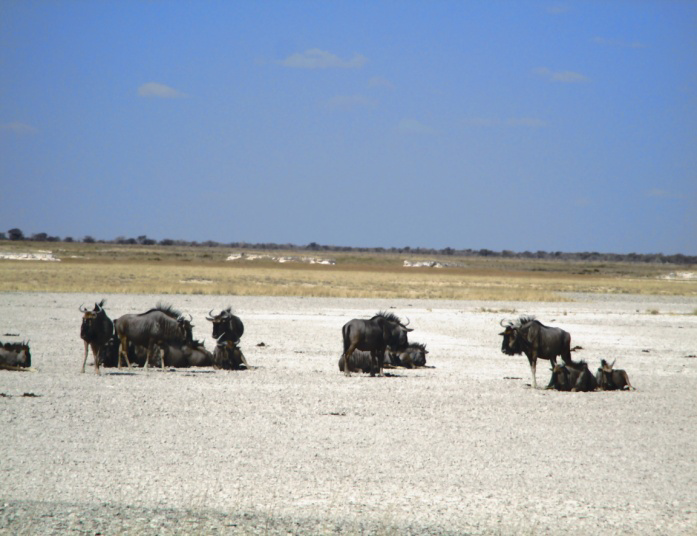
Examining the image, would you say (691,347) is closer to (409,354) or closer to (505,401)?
(409,354)

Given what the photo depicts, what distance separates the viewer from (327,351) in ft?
71.4

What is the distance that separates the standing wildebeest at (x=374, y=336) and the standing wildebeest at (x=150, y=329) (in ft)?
9.91

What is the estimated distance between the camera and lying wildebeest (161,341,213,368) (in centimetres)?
1744

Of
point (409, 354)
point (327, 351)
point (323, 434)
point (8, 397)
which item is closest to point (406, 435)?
point (323, 434)

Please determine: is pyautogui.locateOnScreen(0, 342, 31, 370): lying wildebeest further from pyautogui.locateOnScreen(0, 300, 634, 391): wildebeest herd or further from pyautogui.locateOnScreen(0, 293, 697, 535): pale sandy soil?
pyautogui.locateOnScreen(0, 293, 697, 535): pale sandy soil

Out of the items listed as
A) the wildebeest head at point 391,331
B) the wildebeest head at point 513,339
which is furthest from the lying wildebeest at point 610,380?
the wildebeest head at point 391,331

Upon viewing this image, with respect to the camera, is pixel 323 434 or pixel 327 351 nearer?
pixel 323 434

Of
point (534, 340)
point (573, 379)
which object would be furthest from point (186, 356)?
point (573, 379)

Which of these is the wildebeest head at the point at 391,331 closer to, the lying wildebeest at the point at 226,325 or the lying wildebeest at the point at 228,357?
the lying wildebeest at the point at 228,357

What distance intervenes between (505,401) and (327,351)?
27.4 feet

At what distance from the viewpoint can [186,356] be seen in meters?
17.7

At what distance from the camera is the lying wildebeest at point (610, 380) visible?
1531 cm

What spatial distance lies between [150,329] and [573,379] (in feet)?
25.2

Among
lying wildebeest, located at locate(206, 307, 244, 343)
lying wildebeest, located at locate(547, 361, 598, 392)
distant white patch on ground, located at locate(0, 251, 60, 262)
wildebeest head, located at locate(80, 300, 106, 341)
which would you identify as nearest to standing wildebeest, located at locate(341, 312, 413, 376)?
lying wildebeest, located at locate(206, 307, 244, 343)
